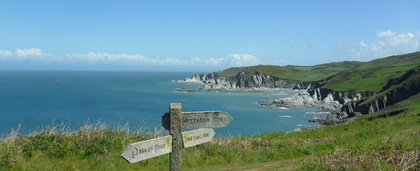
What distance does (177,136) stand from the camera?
7.06 meters

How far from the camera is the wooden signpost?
6.50 m

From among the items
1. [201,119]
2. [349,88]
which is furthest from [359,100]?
[201,119]

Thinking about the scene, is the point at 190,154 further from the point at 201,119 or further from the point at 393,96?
the point at 393,96

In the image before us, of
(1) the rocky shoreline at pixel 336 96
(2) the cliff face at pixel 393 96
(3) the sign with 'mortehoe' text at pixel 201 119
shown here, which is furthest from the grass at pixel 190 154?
(2) the cliff face at pixel 393 96

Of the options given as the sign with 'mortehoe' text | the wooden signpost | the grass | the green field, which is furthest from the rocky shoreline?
the wooden signpost

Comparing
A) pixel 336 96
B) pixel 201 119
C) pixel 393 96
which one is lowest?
pixel 336 96

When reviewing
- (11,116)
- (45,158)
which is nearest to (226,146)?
(45,158)

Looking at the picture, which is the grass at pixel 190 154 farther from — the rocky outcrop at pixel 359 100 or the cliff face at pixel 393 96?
the cliff face at pixel 393 96

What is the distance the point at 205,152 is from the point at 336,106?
3830 inches

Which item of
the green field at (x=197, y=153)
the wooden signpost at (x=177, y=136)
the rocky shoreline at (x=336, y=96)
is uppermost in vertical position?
the wooden signpost at (x=177, y=136)

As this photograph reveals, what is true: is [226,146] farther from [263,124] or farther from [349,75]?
[349,75]

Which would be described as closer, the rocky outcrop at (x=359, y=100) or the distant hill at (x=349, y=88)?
the rocky outcrop at (x=359, y=100)

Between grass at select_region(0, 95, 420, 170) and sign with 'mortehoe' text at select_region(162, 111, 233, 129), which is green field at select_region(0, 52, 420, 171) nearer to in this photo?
grass at select_region(0, 95, 420, 170)

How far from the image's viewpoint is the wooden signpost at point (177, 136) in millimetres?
6500
